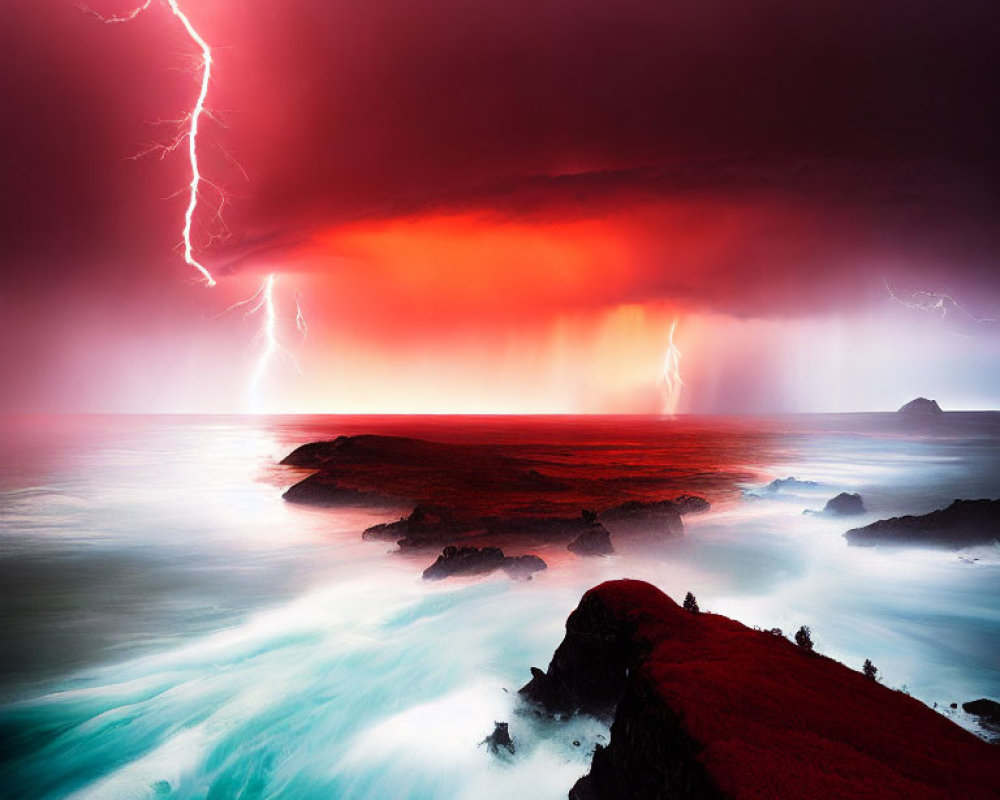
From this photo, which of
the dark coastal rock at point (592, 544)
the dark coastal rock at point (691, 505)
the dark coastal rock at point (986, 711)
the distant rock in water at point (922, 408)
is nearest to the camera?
the dark coastal rock at point (986, 711)

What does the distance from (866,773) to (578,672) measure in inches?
128

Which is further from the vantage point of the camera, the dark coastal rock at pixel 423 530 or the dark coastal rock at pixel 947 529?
the dark coastal rock at pixel 423 530

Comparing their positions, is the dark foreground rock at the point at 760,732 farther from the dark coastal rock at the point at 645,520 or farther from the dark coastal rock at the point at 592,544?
the dark coastal rock at the point at 645,520

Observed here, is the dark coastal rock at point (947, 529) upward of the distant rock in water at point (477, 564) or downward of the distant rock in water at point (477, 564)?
upward

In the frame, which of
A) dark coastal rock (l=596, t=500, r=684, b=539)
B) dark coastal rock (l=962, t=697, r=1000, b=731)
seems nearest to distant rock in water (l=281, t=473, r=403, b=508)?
dark coastal rock (l=596, t=500, r=684, b=539)

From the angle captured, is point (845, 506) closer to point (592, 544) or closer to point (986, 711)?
point (592, 544)

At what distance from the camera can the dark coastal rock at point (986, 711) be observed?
221 inches

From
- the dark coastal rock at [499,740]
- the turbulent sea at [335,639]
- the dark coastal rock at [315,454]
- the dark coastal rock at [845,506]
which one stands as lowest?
the turbulent sea at [335,639]

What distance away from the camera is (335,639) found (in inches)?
382

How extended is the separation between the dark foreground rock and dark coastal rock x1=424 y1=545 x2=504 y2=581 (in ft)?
22.9

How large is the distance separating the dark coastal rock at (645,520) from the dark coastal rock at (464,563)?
17.0 ft

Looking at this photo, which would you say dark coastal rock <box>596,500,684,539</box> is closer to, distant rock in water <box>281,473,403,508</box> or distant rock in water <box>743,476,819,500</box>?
distant rock in water <box>281,473,403,508</box>

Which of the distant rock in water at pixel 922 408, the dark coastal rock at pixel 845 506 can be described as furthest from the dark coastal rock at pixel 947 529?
the distant rock in water at pixel 922 408

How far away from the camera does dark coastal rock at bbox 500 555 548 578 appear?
11924 mm
